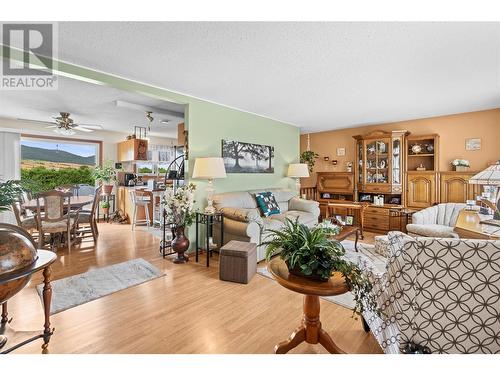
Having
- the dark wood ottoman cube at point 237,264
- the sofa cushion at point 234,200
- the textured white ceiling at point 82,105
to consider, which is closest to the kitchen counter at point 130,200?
the textured white ceiling at point 82,105

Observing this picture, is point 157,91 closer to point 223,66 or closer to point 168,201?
point 223,66

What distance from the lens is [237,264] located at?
2.91m

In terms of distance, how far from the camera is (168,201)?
358cm

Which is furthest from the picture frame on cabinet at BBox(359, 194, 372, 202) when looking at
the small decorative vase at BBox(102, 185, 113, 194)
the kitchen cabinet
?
the small decorative vase at BBox(102, 185, 113, 194)

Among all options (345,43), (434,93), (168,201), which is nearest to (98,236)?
(168,201)

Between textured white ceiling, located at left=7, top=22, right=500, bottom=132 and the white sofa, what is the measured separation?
1664mm

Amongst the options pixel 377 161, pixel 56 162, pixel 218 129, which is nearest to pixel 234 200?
pixel 218 129

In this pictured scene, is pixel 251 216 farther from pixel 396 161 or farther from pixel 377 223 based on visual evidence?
pixel 396 161

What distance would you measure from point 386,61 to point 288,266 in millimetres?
2484

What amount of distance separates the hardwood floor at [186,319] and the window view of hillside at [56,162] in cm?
412

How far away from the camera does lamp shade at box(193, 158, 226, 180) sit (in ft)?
12.0

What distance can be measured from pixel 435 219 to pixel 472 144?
1876mm

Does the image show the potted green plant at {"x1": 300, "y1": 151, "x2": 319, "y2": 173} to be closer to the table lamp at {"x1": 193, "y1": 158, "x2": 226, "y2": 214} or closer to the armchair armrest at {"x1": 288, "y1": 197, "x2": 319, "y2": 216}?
the armchair armrest at {"x1": 288, "y1": 197, "x2": 319, "y2": 216}

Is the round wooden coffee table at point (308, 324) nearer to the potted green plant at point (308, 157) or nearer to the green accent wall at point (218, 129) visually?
the green accent wall at point (218, 129)
